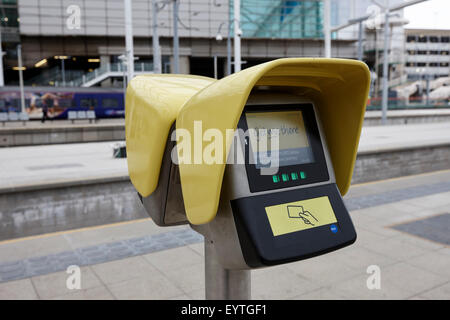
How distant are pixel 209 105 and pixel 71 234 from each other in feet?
17.1

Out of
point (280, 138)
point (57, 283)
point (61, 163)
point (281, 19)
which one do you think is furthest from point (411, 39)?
point (280, 138)

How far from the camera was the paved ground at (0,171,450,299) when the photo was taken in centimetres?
392

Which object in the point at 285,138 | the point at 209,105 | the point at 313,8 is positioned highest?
the point at 313,8

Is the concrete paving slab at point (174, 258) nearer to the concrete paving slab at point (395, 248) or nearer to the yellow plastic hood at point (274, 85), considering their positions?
the concrete paving slab at point (395, 248)

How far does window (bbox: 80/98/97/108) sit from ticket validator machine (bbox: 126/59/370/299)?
32.7 m

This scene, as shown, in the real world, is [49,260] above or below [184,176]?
below

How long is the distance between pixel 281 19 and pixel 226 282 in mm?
46659

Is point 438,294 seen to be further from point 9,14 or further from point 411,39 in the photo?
point 411,39

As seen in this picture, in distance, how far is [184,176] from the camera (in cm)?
141

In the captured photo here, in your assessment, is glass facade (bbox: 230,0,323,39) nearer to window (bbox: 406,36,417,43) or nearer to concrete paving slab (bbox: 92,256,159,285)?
concrete paving slab (bbox: 92,256,159,285)

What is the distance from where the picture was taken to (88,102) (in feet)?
107
